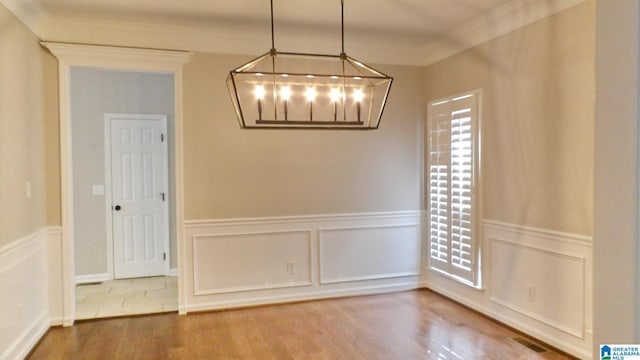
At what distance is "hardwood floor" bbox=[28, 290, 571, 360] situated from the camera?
3307 mm

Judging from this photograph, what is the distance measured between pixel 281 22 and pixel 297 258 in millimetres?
2342

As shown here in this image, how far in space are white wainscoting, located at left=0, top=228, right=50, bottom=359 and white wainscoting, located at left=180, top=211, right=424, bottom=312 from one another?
1163 millimetres

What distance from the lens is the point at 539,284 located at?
11.4 feet

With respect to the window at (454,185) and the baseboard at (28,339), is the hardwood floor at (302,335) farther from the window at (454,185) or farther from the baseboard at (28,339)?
the window at (454,185)

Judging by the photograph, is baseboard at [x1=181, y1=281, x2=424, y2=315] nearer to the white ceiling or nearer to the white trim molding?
the white trim molding

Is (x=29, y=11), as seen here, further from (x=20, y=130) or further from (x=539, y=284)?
(x=539, y=284)

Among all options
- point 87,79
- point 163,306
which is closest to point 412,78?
point 163,306

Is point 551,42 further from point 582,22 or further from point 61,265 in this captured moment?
point 61,265

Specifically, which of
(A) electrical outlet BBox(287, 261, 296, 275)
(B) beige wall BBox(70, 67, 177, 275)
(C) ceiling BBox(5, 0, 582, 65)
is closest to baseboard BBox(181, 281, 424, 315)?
(A) electrical outlet BBox(287, 261, 296, 275)

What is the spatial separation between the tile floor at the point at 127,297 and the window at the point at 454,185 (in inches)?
111

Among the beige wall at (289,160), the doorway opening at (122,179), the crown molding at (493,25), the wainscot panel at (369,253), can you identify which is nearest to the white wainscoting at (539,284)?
the wainscot panel at (369,253)

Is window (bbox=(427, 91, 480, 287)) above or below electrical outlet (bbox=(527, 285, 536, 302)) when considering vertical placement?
above

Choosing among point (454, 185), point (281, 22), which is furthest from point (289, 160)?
point (454, 185)

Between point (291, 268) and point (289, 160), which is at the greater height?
point (289, 160)
